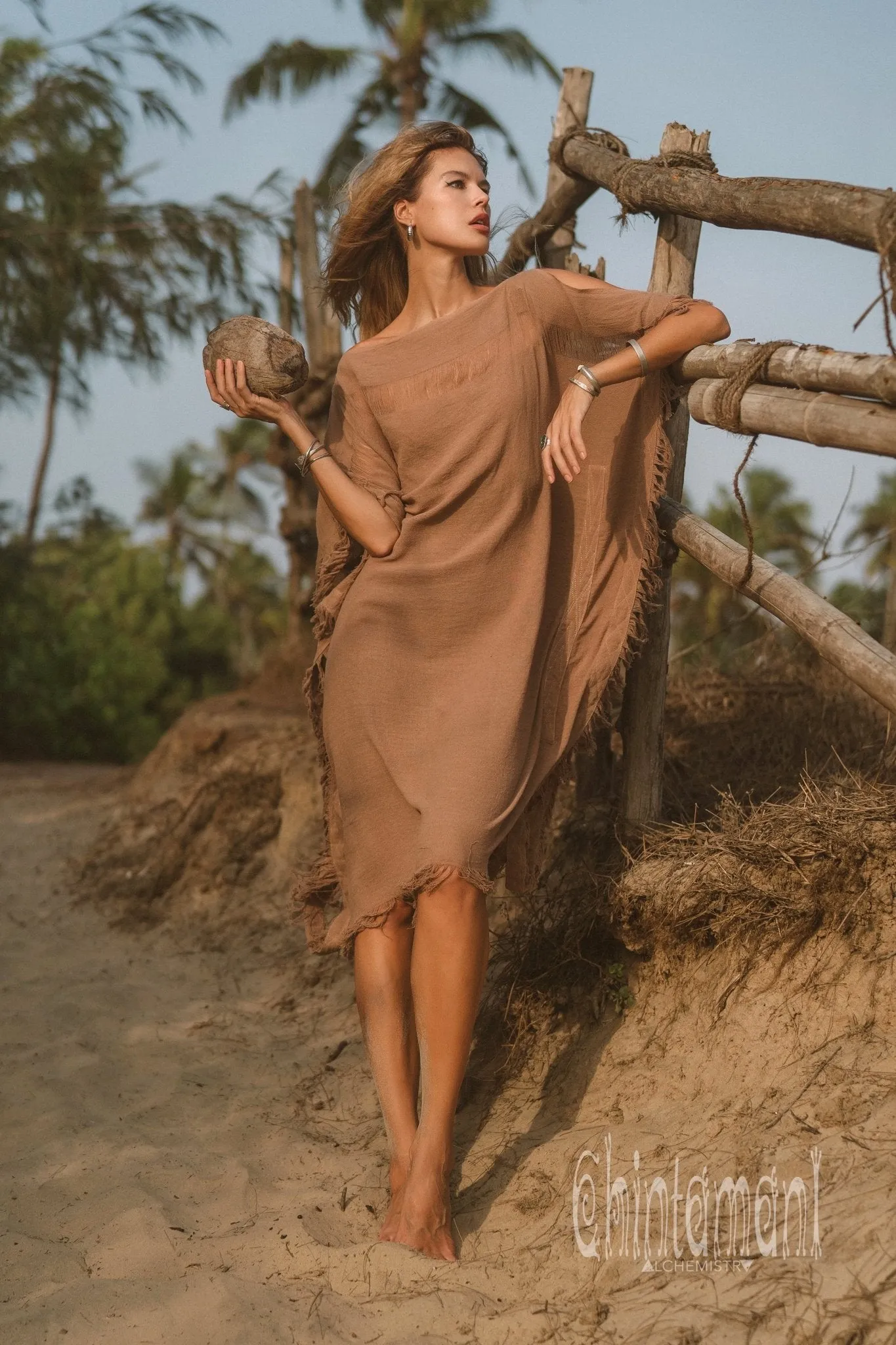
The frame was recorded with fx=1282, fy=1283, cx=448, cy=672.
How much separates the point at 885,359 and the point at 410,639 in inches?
45.0

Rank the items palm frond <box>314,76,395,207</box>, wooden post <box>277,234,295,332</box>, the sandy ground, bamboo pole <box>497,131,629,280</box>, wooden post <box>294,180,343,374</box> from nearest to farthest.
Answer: the sandy ground → bamboo pole <box>497,131,629,280</box> → wooden post <box>294,180,343,374</box> → wooden post <box>277,234,295,332</box> → palm frond <box>314,76,395,207</box>

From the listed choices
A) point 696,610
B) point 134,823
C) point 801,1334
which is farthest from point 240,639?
point 801,1334

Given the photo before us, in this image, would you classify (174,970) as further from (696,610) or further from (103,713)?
(696,610)

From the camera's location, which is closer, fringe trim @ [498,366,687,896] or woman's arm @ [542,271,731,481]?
woman's arm @ [542,271,731,481]

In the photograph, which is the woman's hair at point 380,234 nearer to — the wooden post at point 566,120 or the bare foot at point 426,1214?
the wooden post at point 566,120

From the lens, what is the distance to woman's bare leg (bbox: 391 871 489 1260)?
249 centimetres

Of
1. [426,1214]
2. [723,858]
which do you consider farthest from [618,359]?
[426,1214]

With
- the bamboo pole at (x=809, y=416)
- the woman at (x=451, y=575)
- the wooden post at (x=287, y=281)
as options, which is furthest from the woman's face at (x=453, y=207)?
the wooden post at (x=287, y=281)

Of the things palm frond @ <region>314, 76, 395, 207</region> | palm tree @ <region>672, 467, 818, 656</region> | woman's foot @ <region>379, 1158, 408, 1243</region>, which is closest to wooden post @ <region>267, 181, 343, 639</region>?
palm tree @ <region>672, 467, 818, 656</region>

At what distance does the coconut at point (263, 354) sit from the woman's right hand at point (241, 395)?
12mm

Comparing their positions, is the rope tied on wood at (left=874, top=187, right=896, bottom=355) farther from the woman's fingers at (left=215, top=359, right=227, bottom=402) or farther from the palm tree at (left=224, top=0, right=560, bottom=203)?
the palm tree at (left=224, top=0, right=560, bottom=203)

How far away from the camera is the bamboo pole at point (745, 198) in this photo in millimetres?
2250

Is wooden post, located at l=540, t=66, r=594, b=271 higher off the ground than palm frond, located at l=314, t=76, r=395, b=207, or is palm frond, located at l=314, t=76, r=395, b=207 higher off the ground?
palm frond, located at l=314, t=76, r=395, b=207

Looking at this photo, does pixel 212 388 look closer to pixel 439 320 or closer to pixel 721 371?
pixel 439 320
